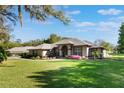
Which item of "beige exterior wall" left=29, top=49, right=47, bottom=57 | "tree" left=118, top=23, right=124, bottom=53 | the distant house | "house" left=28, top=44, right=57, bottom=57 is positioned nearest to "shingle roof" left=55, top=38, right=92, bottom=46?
the distant house

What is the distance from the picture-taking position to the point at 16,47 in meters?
4.82

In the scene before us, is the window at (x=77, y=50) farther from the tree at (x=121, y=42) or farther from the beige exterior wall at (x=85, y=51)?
the tree at (x=121, y=42)

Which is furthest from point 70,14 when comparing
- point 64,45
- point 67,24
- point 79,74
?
point 79,74

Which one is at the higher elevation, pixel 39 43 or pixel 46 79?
pixel 39 43

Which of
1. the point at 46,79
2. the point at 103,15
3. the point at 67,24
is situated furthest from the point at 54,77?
the point at 103,15

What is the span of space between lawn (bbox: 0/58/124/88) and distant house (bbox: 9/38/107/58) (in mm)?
110

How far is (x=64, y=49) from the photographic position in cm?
479


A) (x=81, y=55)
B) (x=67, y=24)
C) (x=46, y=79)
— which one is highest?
(x=67, y=24)

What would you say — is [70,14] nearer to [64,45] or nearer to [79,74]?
[64,45]

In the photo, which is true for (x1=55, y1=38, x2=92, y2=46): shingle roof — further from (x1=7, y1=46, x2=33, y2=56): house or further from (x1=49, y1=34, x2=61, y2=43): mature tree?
(x1=7, y1=46, x2=33, y2=56): house

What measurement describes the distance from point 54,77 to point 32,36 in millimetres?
630

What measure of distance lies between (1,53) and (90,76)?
1247mm

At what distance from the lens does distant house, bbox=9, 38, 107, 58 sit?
4750 mm

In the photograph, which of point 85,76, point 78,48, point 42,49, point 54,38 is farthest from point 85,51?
point 42,49
